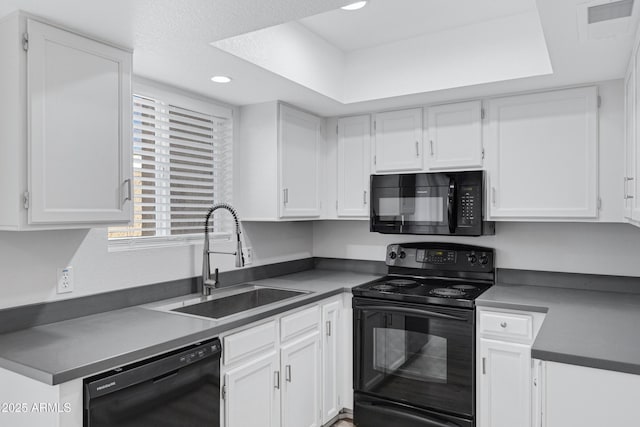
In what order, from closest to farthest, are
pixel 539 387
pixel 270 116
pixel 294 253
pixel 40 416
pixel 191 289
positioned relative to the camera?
1. pixel 40 416
2. pixel 539 387
3. pixel 191 289
4. pixel 270 116
5. pixel 294 253

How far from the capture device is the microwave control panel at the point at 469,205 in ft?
9.00

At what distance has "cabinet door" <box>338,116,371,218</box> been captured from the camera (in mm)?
3205

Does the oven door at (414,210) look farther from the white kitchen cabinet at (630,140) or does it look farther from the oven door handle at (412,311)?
the white kitchen cabinet at (630,140)

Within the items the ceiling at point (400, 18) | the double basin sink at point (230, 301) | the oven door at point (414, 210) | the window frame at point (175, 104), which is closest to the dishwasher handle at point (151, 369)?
the double basin sink at point (230, 301)

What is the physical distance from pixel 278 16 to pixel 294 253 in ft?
7.01

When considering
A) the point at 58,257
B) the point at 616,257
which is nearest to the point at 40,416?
the point at 58,257

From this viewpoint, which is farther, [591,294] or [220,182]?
[220,182]

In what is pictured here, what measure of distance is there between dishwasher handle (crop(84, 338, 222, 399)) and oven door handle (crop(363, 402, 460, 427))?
1.30 m

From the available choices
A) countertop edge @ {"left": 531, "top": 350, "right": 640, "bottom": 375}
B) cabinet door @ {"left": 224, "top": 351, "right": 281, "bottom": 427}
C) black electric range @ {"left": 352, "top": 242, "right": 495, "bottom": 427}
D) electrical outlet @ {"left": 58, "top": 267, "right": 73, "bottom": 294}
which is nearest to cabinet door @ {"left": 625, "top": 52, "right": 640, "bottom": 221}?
countertop edge @ {"left": 531, "top": 350, "right": 640, "bottom": 375}

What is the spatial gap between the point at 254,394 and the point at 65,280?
103 centimetres

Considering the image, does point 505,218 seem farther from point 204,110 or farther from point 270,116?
point 204,110

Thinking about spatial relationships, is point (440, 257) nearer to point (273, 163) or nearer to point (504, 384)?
point (504, 384)

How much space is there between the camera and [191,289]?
2596 millimetres

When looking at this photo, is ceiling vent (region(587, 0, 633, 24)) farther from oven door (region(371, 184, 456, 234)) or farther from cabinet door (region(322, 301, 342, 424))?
cabinet door (region(322, 301, 342, 424))
